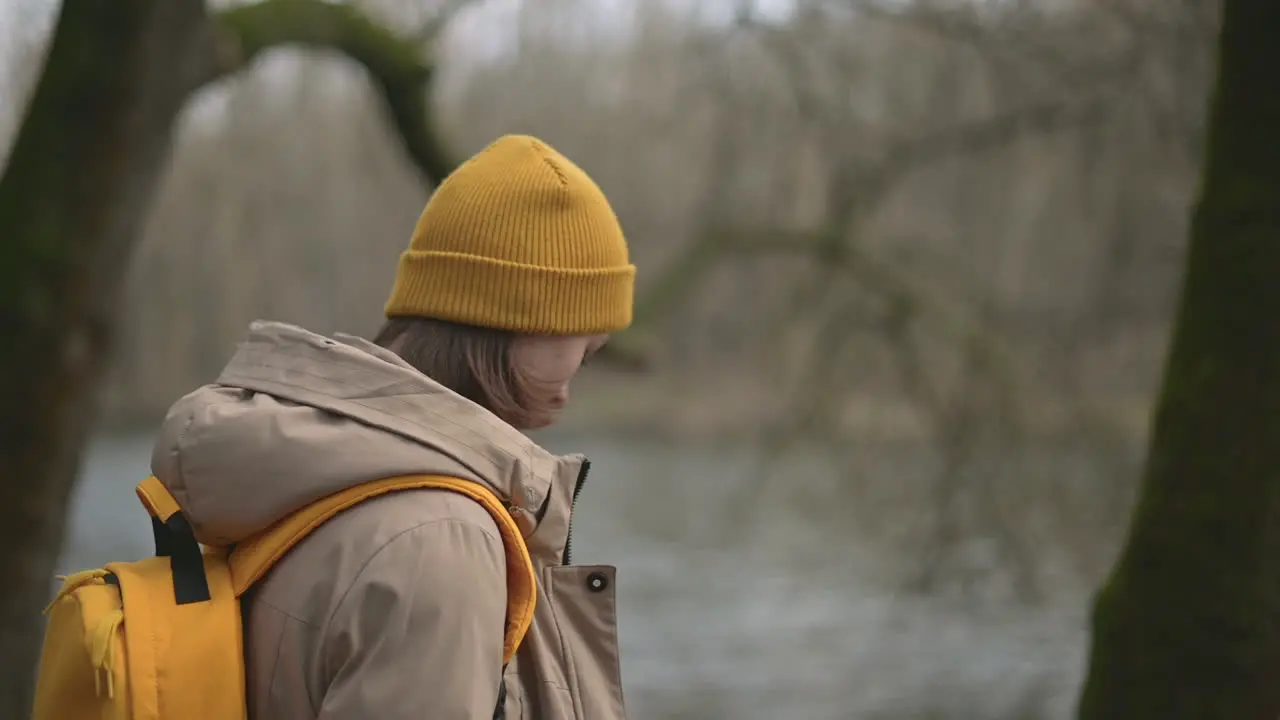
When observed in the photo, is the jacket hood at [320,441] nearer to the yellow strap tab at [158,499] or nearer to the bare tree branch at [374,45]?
the yellow strap tab at [158,499]

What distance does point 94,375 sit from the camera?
3.47 m

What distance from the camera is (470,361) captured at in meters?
1.39

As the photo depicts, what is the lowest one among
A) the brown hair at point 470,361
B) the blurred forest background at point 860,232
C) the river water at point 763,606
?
the river water at point 763,606

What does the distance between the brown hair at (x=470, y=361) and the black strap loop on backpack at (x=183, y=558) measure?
267 millimetres

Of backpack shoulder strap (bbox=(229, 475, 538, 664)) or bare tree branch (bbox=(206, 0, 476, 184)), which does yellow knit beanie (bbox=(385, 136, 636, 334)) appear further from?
bare tree branch (bbox=(206, 0, 476, 184))

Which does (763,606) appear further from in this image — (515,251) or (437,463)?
(437,463)

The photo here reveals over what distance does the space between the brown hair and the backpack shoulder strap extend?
0.17 metres

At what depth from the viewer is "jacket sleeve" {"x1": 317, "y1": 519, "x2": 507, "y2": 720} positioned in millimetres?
1117

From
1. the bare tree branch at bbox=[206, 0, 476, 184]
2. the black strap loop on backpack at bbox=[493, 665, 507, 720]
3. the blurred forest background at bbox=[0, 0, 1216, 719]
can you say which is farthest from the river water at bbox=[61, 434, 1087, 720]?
the black strap loop on backpack at bbox=[493, 665, 507, 720]

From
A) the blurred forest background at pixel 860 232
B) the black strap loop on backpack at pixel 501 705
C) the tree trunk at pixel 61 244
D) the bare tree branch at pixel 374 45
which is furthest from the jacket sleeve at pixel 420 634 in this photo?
the blurred forest background at pixel 860 232

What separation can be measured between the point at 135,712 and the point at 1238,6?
2.19m

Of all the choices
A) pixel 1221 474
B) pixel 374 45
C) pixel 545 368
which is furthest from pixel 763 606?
pixel 545 368

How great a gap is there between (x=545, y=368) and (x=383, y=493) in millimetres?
292

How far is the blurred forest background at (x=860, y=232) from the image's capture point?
5.09 meters
